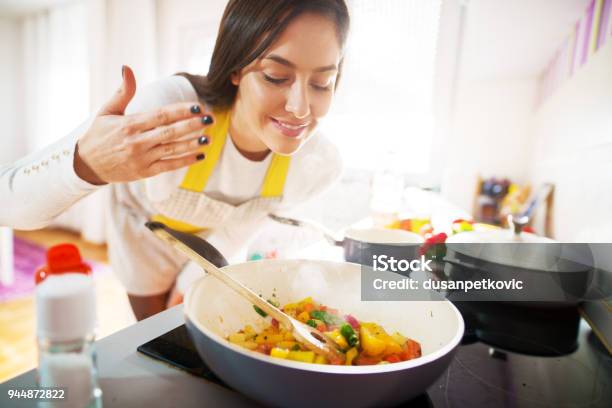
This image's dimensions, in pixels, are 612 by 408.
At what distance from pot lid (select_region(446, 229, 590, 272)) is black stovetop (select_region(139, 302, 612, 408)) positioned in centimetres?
7

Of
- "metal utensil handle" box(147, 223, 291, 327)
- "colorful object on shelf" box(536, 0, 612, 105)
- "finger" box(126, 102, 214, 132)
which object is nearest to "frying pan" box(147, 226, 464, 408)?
"metal utensil handle" box(147, 223, 291, 327)

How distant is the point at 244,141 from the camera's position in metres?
0.61

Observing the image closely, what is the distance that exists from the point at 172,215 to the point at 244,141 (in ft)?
0.62

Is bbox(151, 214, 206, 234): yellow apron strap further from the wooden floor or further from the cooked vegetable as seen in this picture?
the cooked vegetable

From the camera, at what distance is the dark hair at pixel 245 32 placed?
47 cm

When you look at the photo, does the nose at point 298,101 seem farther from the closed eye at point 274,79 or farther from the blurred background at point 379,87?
the blurred background at point 379,87

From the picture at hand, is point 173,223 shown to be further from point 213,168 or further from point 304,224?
point 304,224

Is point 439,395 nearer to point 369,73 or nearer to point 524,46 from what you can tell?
point 369,73

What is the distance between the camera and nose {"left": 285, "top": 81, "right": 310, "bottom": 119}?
49cm

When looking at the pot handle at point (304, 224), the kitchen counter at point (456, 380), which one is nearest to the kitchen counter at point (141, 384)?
the kitchen counter at point (456, 380)

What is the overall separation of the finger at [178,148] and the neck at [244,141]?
160 millimetres

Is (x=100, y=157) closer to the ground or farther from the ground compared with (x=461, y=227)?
farther from the ground

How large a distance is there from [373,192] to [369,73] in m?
0.27

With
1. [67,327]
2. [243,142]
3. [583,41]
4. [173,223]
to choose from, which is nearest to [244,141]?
[243,142]
